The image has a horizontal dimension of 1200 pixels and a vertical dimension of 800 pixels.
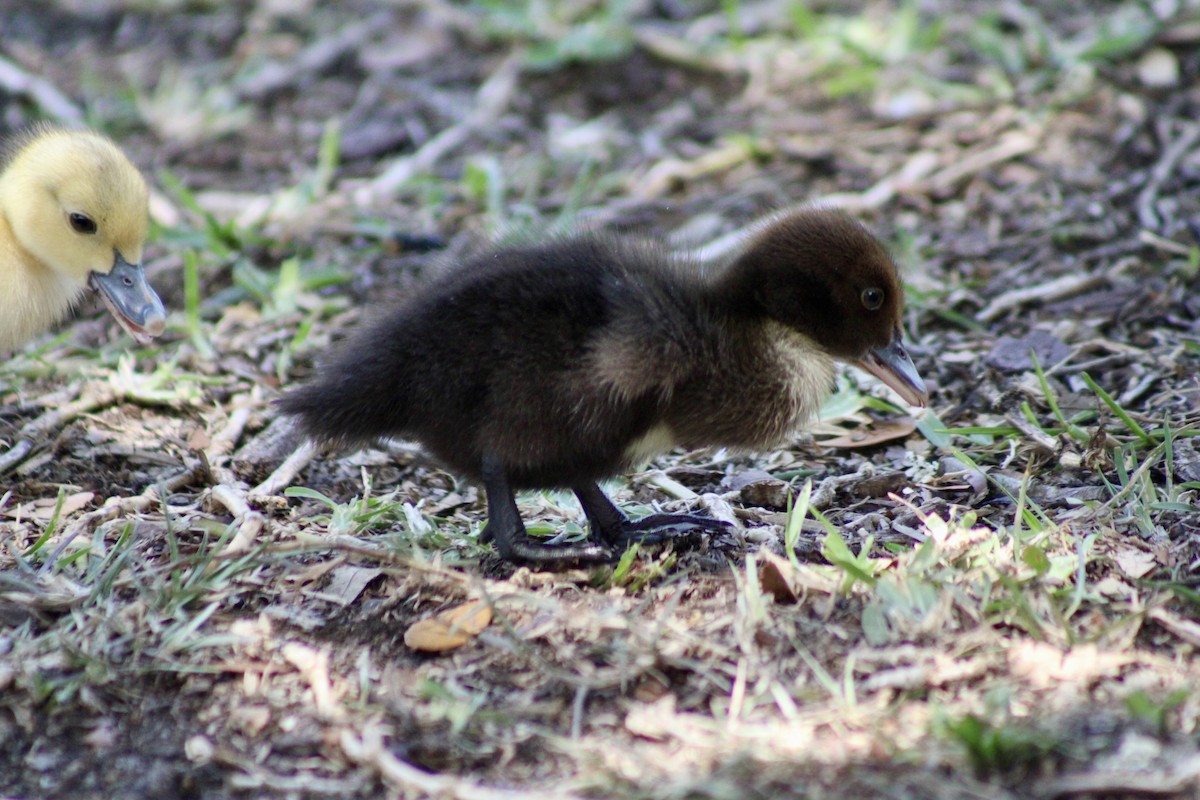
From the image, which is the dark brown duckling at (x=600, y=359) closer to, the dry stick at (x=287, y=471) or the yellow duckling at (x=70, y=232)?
the dry stick at (x=287, y=471)

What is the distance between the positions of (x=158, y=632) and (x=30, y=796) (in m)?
0.48

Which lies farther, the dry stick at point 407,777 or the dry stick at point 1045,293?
the dry stick at point 1045,293

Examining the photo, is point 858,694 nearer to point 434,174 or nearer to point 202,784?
point 202,784

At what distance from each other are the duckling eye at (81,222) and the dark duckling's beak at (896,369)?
2.57 m

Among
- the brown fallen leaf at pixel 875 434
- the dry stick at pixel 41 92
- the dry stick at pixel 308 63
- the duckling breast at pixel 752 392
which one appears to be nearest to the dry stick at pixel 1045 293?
the brown fallen leaf at pixel 875 434

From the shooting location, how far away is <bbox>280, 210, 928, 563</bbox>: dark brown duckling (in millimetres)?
3246

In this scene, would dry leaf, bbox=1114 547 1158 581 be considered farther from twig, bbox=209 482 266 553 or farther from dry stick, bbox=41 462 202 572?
dry stick, bbox=41 462 202 572

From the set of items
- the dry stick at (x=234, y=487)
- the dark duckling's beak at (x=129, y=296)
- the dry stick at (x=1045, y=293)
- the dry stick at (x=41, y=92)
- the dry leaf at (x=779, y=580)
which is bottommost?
the dry stick at (x=1045, y=293)

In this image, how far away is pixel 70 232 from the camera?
4.50 meters

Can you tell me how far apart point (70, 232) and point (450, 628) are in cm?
231

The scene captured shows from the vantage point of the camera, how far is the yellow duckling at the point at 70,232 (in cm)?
448

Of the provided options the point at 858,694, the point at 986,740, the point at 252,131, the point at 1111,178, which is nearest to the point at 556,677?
the point at 858,694

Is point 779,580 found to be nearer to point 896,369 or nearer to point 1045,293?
point 896,369

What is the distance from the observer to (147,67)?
25.3ft
